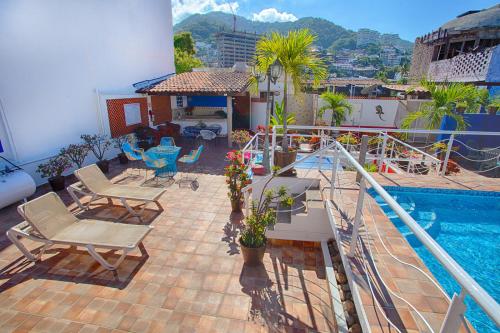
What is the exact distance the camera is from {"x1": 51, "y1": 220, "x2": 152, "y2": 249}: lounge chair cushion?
4418 millimetres

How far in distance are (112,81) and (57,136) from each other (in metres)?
3.84

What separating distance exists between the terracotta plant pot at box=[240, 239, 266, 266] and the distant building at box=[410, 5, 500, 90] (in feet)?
64.1

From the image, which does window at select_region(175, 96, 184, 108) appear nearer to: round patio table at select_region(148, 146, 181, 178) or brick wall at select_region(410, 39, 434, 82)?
round patio table at select_region(148, 146, 181, 178)

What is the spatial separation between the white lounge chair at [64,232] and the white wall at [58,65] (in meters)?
4.38

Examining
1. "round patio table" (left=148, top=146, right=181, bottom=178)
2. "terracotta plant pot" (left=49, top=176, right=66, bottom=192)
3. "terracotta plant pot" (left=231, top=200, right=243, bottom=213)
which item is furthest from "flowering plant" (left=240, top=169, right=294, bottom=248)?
"terracotta plant pot" (left=49, top=176, right=66, bottom=192)

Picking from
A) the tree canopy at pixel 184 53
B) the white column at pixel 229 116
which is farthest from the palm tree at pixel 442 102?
the tree canopy at pixel 184 53

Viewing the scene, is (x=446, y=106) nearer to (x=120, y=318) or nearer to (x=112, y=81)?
(x=120, y=318)

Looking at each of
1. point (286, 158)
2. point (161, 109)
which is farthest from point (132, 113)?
point (286, 158)

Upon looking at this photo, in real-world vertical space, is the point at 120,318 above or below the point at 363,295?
below

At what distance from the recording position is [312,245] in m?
5.55

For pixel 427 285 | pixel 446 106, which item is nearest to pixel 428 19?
pixel 446 106

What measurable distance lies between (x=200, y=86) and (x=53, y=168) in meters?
8.32

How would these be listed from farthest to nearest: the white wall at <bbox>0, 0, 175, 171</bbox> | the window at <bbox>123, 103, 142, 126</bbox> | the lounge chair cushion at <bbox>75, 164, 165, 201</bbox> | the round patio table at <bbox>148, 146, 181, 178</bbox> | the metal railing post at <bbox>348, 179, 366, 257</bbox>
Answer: the window at <bbox>123, 103, 142, 126</bbox> < the round patio table at <bbox>148, 146, 181, 178</bbox> < the white wall at <bbox>0, 0, 175, 171</bbox> < the lounge chair cushion at <bbox>75, 164, 165, 201</bbox> < the metal railing post at <bbox>348, 179, 366, 257</bbox>

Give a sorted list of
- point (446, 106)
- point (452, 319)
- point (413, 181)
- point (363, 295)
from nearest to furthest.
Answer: point (452, 319)
point (363, 295)
point (413, 181)
point (446, 106)
